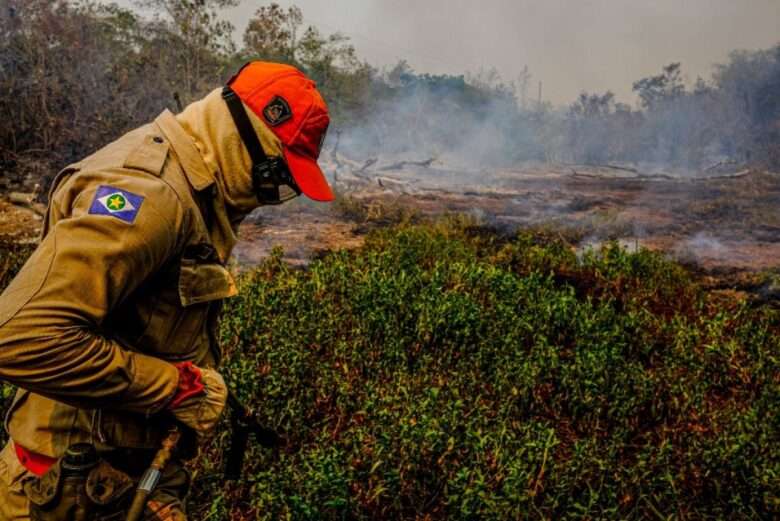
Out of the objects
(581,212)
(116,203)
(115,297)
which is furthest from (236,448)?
(581,212)

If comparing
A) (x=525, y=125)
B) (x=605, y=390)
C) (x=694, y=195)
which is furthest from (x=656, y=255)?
(x=525, y=125)

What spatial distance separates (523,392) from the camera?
391 centimetres

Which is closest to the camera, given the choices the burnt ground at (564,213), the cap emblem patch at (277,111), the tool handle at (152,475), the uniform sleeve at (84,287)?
the uniform sleeve at (84,287)

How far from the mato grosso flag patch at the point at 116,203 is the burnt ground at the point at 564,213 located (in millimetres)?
5358

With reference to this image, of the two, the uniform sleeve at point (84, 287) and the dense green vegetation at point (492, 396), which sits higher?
the uniform sleeve at point (84, 287)

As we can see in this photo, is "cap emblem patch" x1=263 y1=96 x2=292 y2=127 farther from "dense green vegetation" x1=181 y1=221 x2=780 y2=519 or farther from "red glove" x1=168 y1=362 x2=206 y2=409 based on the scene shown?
"dense green vegetation" x1=181 y1=221 x2=780 y2=519

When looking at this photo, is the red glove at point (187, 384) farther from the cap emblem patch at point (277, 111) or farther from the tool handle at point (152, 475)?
the cap emblem patch at point (277, 111)

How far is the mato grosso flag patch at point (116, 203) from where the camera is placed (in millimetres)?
1354

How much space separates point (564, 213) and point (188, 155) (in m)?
10.7

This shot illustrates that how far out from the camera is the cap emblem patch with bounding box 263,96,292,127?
1741 mm

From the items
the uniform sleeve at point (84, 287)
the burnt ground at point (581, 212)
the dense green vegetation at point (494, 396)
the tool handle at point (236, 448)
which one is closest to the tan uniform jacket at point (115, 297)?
the uniform sleeve at point (84, 287)

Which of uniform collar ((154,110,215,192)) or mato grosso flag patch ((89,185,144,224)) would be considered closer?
mato grosso flag patch ((89,185,144,224))

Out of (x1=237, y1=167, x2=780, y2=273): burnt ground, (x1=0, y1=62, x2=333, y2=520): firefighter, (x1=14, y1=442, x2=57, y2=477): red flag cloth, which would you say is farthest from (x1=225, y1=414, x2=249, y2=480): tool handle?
(x1=237, y1=167, x2=780, y2=273): burnt ground

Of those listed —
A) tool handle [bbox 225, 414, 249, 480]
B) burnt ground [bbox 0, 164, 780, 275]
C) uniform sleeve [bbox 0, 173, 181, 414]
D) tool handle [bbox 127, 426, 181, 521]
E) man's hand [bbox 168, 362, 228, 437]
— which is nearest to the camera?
uniform sleeve [bbox 0, 173, 181, 414]
